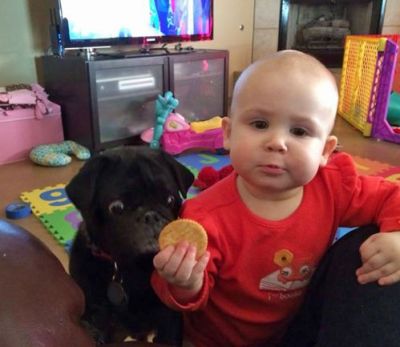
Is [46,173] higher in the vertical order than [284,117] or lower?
lower

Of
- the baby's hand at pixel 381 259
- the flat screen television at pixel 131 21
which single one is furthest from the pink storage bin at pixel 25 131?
the baby's hand at pixel 381 259

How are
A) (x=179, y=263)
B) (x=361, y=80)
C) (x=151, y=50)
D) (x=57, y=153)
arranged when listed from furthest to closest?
(x=361, y=80) → (x=151, y=50) → (x=57, y=153) → (x=179, y=263)

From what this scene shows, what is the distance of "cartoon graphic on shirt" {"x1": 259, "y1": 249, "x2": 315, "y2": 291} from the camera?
71 centimetres

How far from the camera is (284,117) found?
0.63 metres

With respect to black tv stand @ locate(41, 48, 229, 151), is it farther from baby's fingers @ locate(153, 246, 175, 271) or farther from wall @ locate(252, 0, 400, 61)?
baby's fingers @ locate(153, 246, 175, 271)

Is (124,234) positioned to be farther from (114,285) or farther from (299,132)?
(299,132)

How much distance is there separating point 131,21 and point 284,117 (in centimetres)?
212

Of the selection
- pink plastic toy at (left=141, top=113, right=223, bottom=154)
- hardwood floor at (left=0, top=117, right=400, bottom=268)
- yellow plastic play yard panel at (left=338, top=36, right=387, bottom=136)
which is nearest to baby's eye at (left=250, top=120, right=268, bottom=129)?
hardwood floor at (left=0, top=117, right=400, bottom=268)

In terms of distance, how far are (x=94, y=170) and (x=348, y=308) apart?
0.49m

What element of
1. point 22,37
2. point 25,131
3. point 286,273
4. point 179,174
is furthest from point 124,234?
point 22,37

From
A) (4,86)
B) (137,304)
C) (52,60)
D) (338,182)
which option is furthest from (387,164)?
(4,86)

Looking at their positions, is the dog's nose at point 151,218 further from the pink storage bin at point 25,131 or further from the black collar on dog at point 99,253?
the pink storage bin at point 25,131

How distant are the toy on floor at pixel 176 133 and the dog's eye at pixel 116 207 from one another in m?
1.49

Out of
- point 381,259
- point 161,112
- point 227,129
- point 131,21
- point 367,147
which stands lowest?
point 367,147
